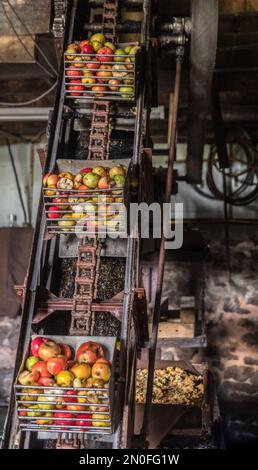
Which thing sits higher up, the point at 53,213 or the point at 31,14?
the point at 31,14

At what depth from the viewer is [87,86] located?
357 cm

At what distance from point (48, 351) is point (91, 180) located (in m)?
1.03

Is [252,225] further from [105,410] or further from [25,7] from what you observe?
[105,410]

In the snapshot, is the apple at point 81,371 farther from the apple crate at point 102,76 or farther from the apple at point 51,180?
the apple crate at point 102,76

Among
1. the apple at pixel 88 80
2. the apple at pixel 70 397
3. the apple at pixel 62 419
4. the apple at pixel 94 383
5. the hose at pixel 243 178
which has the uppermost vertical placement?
the hose at pixel 243 178

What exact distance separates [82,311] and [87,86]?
157 cm

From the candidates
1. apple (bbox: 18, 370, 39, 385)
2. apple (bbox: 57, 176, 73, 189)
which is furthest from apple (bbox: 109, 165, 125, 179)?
apple (bbox: 18, 370, 39, 385)

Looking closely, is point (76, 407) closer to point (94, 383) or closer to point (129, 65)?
point (94, 383)

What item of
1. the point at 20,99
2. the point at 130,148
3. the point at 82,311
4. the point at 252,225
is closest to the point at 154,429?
the point at 82,311

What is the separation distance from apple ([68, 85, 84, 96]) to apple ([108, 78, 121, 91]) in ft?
0.68

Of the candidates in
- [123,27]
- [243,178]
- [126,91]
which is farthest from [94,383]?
[243,178]

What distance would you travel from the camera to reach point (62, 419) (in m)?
2.56

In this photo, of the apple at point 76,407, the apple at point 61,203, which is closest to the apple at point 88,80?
the apple at point 61,203

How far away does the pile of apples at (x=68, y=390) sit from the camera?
252 cm
